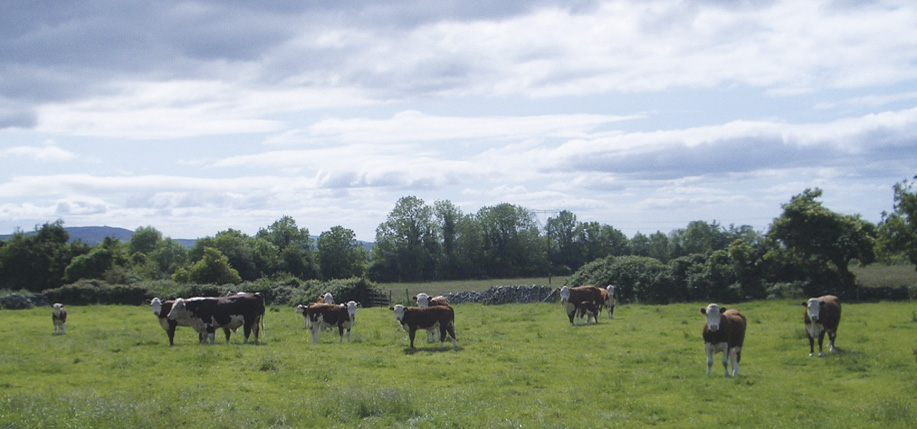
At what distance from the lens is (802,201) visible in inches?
1523

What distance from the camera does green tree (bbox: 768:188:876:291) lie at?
37406 millimetres

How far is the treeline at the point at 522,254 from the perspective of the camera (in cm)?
3784

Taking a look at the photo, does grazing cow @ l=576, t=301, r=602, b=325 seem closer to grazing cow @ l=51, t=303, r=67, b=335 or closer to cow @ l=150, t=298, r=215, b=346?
cow @ l=150, t=298, r=215, b=346

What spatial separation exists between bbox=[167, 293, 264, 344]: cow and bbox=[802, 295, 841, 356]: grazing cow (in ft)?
57.7

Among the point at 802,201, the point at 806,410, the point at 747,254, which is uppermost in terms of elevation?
the point at 802,201

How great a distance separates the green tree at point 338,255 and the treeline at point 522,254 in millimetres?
141

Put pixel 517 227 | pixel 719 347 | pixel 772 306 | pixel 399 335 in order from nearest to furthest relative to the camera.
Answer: pixel 719 347, pixel 399 335, pixel 772 306, pixel 517 227

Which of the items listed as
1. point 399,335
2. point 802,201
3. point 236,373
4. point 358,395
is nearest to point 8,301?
point 399,335

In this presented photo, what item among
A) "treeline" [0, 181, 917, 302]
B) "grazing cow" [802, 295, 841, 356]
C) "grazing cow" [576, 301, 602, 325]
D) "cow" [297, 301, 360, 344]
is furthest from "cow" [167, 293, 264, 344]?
"treeline" [0, 181, 917, 302]

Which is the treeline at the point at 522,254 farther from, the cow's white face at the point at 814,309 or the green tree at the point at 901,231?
the cow's white face at the point at 814,309

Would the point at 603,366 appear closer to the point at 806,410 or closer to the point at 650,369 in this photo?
the point at 650,369

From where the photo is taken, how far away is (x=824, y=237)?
37.5m

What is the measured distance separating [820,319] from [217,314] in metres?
19.3

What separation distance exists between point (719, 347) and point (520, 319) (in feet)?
51.4
